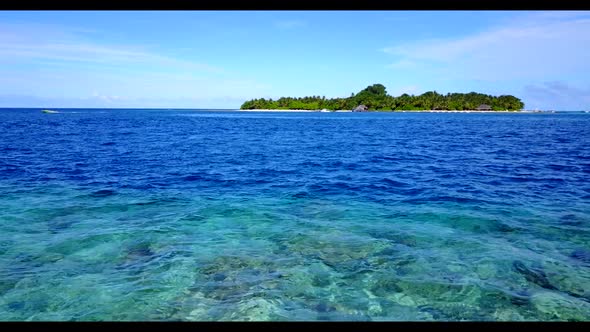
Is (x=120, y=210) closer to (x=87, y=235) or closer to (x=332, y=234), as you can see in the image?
(x=87, y=235)

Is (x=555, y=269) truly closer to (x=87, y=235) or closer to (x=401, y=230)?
(x=401, y=230)

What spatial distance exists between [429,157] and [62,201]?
26.1 metres

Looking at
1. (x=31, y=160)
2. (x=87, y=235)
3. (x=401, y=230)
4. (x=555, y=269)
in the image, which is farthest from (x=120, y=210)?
(x=31, y=160)

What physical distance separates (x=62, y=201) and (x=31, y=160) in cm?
1576

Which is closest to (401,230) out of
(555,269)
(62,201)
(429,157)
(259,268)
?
(555,269)

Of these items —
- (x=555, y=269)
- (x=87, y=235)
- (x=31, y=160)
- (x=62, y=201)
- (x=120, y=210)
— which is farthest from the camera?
Result: (x=31, y=160)

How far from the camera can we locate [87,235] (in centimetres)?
1123

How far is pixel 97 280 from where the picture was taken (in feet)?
27.2

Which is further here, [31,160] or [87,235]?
[31,160]
